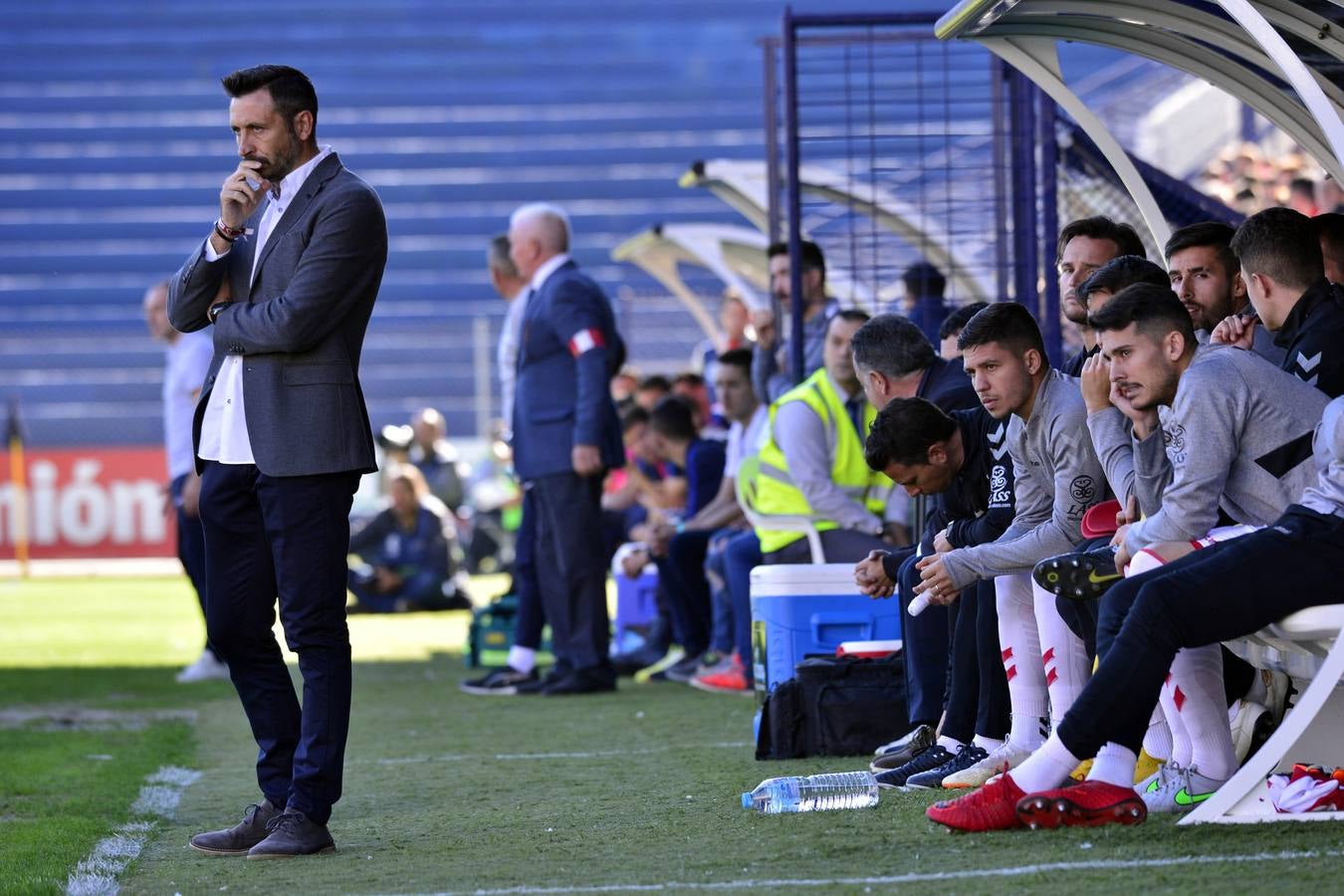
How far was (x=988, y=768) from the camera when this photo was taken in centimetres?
502

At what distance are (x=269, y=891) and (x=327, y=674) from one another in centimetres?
72

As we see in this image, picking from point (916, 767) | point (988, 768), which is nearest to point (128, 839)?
point (916, 767)

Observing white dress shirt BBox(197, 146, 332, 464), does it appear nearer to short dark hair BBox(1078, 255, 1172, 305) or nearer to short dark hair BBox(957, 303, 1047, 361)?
short dark hair BBox(957, 303, 1047, 361)

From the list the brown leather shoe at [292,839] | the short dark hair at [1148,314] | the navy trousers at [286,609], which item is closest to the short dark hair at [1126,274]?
the short dark hair at [1148,314]

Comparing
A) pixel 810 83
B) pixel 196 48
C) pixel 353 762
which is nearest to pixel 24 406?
pixel 196 48

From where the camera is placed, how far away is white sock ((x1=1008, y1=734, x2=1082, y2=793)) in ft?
13.6

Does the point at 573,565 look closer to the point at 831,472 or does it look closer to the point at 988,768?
the point at 831,472

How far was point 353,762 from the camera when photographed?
6.75 m

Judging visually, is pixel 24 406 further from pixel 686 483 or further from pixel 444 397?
pixel 686 483

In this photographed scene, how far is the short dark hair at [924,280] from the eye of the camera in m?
8.52

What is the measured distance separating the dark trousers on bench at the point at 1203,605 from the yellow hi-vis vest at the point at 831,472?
3598 millimetres

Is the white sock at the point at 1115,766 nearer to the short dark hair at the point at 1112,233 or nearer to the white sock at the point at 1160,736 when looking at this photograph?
the white sock at the point at 1160,736

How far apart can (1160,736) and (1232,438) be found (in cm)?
104

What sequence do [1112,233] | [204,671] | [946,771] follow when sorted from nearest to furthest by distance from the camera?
[946,771] < [1112,233] < [204,671]
